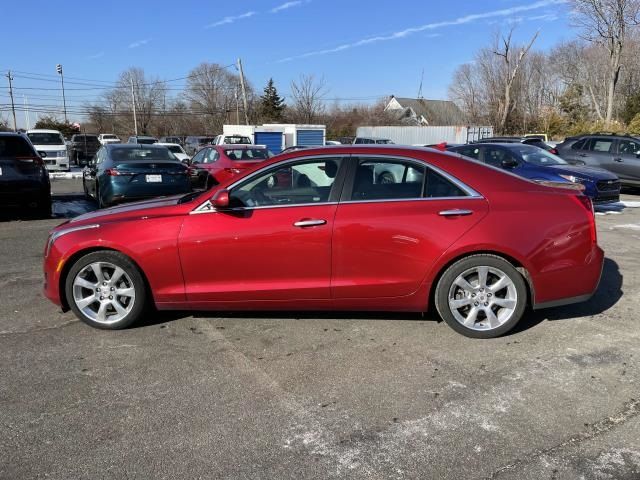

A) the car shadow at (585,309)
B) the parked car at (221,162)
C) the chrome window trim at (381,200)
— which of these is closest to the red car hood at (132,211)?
the chrome window trim at (381,200)

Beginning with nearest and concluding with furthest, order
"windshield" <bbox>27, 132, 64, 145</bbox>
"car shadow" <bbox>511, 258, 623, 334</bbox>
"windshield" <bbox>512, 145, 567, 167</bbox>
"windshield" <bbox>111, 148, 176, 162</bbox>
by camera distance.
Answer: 1. "car shadow" <bbox>511, 258, 623, 334</bbox>
2. "windshield" <bbox>111, 148, 176, 162</bbox>
3. "windshield" <bbox>512, 145, 567, 167</bbox>
4. "windshield" <bbox>27, 132, 64, 145</bbox>

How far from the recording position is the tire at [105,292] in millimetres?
4371

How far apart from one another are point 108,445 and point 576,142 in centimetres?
1660

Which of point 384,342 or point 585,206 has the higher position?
point 585,206

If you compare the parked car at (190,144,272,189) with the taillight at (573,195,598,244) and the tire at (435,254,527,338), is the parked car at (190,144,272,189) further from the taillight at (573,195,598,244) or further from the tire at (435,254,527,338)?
the taillight at (573,195,598,244)

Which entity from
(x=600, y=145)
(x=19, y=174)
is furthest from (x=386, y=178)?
(x=600, y=145)

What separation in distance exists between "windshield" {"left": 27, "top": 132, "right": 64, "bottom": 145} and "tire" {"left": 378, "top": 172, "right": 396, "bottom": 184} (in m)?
23.6

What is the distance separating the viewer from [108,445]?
283cm

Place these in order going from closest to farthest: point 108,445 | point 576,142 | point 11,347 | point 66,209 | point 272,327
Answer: point 108,445
point 11,347
point 272,327
point 66,209
point 576,142

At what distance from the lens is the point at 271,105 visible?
60781mm

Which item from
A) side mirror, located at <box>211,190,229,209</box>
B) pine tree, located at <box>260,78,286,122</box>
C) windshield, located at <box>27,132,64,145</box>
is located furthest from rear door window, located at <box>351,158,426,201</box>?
pine tree, located at <box>260,78,286,122</box>

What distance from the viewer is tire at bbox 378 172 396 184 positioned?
4.30 m

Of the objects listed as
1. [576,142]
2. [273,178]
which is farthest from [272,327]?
[576,142]

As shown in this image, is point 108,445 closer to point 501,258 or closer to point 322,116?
point 501,258
